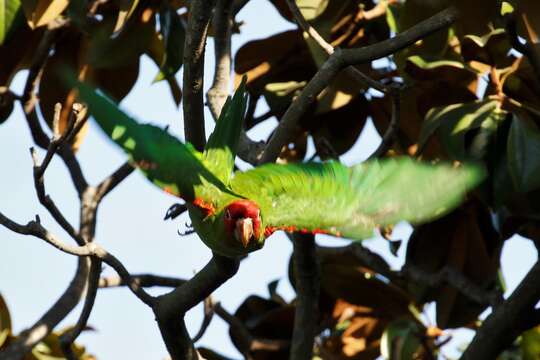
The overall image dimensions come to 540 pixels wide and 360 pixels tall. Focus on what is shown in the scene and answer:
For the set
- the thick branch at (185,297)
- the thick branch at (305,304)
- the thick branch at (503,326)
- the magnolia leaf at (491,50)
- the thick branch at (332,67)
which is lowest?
the thick branch at (503,326)

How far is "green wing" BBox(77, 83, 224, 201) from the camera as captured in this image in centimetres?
154

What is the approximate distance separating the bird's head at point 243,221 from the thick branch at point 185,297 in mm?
73

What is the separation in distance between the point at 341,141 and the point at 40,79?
2.93 feet

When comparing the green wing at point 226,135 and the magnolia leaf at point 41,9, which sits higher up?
the magnolia leaf at point 41,9

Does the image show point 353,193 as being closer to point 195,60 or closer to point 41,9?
point 195,60

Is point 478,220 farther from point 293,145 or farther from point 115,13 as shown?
point 115,13

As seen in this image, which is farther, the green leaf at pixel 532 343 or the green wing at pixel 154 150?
the green leaf at pixel 532 343

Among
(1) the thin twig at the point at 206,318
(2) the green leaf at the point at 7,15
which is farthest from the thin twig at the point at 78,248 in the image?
(2) the green leaf at the point at 7,15

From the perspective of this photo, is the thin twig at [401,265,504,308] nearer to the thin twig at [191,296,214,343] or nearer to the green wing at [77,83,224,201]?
the thin twig at [191,296,214,343]

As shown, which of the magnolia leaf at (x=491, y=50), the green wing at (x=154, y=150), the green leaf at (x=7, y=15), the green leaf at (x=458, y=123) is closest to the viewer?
the green wing at (x=154, y=150)

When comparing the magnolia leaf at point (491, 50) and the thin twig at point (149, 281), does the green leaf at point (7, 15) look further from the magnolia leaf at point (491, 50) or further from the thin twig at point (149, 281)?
the magnolia leaf at point (491, 50)

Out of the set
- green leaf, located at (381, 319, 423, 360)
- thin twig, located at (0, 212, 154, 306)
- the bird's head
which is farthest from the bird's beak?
green leaf, located at (381, 319, 423, 360)

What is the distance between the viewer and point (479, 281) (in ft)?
8.82

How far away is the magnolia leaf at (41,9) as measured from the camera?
241 cm
